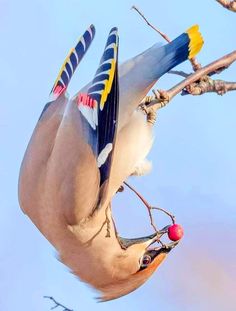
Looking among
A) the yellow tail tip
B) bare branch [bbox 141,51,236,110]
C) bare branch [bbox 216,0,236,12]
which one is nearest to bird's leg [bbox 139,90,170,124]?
bare branch [bbox 141,51,236,110]

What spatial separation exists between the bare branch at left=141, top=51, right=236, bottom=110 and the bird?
48 millimetres

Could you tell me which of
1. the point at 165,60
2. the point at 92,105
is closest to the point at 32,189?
the point at 92,105

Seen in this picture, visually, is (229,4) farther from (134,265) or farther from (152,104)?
(134,265)

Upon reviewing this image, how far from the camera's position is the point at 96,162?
174cm

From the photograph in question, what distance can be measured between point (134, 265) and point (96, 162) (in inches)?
11.0

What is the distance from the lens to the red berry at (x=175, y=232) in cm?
184

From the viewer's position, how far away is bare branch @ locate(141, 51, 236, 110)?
5.74ft

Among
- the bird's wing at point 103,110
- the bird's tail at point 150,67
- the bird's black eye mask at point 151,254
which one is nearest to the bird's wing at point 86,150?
the bird's wing at point 103,110

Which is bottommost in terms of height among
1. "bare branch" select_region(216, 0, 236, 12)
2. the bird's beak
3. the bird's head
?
the bird's head

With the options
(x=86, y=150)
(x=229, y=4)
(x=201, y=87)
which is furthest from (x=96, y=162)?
(x=229, y=4)

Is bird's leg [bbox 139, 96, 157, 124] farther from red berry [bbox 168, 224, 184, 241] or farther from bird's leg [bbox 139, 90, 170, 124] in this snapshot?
red berry [bbox 168, 224, 184, 241]

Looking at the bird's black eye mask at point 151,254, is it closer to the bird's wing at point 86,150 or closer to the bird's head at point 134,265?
the bird's head at point 134,265

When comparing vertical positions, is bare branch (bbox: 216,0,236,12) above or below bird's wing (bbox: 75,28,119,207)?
above

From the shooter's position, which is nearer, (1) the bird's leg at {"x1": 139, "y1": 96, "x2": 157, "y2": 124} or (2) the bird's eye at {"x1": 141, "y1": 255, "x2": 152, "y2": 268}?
(1) the bird's leg at {"x1": 139, "y1": 96, "x2": 157, "y2": 124}
